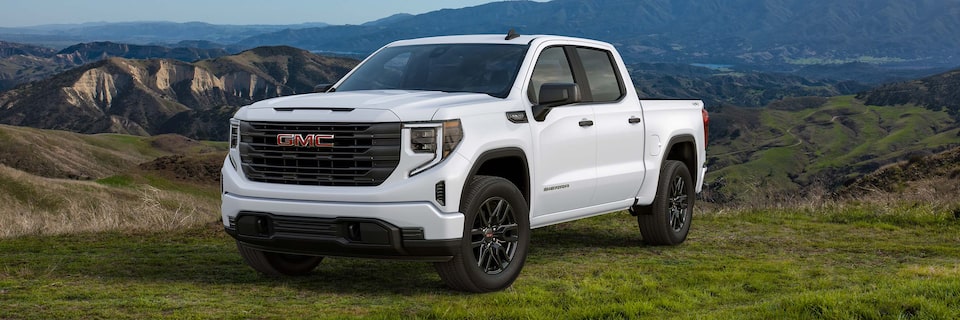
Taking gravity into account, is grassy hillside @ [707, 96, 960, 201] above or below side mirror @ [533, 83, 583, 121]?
below

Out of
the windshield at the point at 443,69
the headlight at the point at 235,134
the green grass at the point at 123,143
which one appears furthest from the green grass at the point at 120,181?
the green grass at the point at 123,143

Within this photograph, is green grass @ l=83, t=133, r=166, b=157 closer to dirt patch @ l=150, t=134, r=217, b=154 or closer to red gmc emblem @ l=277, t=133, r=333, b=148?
dirt patch @ l=150, t=134, r=217, b=154

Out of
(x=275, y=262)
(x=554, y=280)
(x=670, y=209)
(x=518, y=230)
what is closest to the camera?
(x=518, y=230)

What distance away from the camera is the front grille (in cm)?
663

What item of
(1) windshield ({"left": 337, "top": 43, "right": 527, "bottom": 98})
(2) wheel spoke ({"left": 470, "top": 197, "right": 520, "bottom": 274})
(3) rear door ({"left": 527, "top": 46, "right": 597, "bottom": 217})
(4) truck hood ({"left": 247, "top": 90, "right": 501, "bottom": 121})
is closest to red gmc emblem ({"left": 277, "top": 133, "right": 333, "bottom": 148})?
(4) truck hood ({"left": 247, "top": 90, "right": 501, "bottom": 121})

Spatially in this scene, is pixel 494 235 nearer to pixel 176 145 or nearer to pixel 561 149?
pixel 561 149

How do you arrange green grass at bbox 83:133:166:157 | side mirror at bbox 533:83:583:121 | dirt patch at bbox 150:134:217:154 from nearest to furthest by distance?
side mirror at bbox 533:83:583:121 < green grass at bbox 83:133:166:157 < dirt patch at bbox 150:134:217:154

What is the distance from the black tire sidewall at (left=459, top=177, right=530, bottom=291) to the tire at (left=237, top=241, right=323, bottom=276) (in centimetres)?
189

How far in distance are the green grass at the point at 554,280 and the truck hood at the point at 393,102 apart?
4.26 ft

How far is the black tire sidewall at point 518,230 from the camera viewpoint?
6844 millimetres

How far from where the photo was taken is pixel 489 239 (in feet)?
23.6

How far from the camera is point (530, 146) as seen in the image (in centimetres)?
747

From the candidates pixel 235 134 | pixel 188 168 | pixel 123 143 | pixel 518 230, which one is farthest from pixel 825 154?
pixel 235 134

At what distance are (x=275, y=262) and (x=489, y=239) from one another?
194 centimetres
